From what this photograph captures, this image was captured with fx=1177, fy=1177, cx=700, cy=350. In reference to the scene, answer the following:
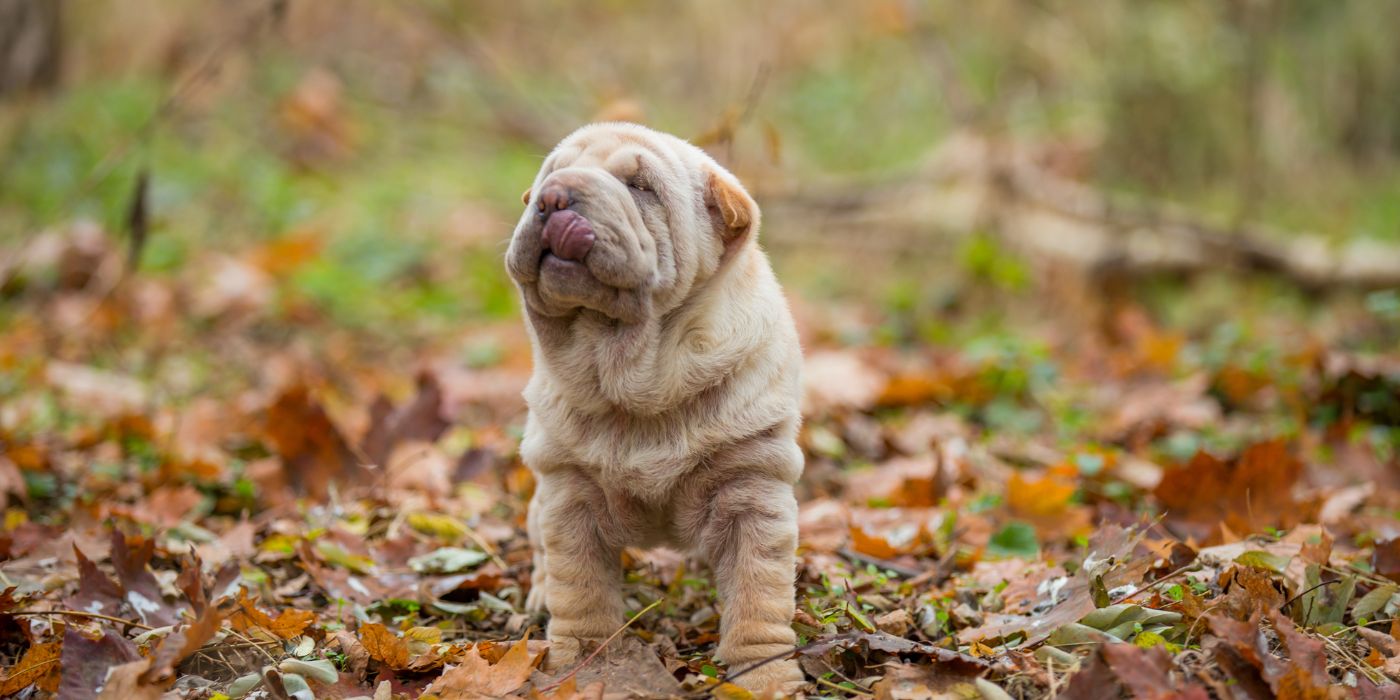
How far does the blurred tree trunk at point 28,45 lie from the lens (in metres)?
9.76

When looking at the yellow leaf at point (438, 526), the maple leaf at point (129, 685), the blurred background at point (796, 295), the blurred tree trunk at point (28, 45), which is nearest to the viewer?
the maple leaf at point (129, 685)

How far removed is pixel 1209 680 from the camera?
2465 millimetres

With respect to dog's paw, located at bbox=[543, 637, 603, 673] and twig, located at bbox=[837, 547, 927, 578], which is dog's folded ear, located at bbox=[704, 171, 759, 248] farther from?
twig, located at bbox=[837, 547, 927, 578]

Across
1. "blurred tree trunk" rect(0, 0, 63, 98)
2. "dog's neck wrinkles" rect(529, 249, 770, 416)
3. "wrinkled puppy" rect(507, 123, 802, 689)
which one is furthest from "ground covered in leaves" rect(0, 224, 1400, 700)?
"blurred tree trunk" rect(0, 0, 63, 98)

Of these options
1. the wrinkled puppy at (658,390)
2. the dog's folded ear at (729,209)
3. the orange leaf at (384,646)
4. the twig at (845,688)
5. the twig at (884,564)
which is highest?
the dog's folded ear at (729,209)

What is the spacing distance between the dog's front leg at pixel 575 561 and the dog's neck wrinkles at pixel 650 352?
0.25 metres

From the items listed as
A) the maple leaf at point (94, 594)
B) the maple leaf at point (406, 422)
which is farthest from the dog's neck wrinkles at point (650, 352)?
the maple leaf at point (406, 422)

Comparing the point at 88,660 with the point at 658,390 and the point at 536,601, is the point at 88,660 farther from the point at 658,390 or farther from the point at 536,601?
the point at 658,390

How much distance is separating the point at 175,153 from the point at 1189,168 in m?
8.09

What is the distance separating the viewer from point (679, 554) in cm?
374

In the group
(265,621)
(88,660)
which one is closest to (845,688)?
(265,621)

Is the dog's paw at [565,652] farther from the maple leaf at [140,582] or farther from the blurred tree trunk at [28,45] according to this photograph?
the blurred tree trunk at [28,45]

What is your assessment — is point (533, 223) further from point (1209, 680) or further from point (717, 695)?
point (1209, 680)

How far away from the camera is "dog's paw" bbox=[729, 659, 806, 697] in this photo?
2.70m
